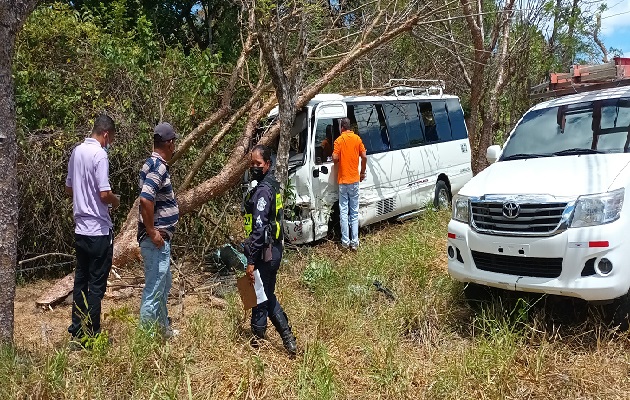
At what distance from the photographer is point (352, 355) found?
410 centimetres

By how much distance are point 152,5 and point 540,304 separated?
11707 millimetres

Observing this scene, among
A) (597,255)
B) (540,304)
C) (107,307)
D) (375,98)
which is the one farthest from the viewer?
(375,98)

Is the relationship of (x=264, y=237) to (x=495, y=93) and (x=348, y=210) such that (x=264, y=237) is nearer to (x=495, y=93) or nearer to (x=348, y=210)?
(x=348, y=210)

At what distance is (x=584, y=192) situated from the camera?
4.00 meters

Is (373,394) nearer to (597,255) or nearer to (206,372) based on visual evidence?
(206,372)

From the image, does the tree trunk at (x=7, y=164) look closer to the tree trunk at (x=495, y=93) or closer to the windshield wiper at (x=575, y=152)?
the windshield wiper at (x=575, y=152)

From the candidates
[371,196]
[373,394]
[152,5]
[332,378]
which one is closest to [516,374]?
[373,394]

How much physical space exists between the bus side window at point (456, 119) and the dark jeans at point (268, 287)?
7054mm

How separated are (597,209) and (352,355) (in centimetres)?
213

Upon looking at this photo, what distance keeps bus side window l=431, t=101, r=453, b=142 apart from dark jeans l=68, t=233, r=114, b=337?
7.02 metres

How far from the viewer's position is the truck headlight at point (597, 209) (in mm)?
3924

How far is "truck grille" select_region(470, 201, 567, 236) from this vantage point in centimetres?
405

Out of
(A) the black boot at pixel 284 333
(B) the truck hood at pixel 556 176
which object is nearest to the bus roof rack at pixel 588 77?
(B) the truck hood at pixel 556 176

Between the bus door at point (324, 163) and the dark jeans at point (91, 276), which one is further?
the bus door at point (324, 163)
